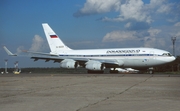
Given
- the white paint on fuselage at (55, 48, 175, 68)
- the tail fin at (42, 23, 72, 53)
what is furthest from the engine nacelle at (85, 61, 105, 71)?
the tail fin at (42, 23, 72, 53)

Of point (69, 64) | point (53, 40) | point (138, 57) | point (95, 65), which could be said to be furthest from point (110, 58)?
point (53, 40)

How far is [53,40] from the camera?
177ft

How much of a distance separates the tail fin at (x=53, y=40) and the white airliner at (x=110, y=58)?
192 centimetres

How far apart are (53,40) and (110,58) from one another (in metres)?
13.9

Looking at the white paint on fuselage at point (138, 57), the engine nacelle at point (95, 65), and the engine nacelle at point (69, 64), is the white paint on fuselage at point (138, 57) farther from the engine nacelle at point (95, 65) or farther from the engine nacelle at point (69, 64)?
the engine nacelle at point (69, 64)

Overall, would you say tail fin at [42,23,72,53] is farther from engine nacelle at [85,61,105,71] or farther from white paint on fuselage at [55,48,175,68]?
engine nacelle at [85,61,105,71]

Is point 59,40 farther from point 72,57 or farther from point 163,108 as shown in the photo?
point 163,108

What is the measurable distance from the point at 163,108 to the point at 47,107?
3.25m

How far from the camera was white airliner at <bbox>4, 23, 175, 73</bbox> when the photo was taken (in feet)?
135

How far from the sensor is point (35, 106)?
8797 millimetres

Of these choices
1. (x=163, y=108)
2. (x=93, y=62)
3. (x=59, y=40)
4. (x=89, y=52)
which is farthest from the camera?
(x=59, y=40)

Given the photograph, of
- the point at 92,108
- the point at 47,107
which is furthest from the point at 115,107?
the point at 47,107

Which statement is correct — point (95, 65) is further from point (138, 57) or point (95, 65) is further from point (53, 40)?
point (53, 40)

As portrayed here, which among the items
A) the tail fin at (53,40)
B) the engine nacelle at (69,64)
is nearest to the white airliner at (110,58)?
the engine nacelle at (69,64)
